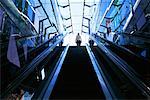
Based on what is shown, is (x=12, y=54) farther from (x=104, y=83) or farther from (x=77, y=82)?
(x=104, y=83)

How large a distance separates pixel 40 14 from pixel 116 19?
390 cm

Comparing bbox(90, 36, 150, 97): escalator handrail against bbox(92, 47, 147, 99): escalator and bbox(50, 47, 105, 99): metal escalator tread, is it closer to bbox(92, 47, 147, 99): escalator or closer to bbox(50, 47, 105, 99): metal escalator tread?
bbox(92, 47, 147, 99): escalator

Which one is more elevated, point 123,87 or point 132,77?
point 132,77

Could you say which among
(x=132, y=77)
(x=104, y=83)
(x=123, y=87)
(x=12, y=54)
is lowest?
(x=123, y=87)

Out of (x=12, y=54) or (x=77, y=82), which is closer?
(x=12, y=54)

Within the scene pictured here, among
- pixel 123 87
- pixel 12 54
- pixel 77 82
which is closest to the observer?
pixel 12 54

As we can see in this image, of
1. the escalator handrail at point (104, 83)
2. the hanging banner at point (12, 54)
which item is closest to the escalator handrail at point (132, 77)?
the escalator handrail at point (104, 83)

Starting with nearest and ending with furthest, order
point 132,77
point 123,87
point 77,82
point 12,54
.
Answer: point 132,77 → point 12,54 → point 123,87 → point 77,82

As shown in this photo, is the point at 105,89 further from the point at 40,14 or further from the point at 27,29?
the point at 40,14

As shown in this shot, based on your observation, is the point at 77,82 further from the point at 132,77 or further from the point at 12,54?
the point at 12,54

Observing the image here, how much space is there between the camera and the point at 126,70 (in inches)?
203

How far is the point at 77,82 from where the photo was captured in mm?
5449

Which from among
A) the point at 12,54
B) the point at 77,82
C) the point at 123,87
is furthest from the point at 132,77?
the point at 12,54

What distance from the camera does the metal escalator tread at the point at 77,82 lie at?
4652 mm
